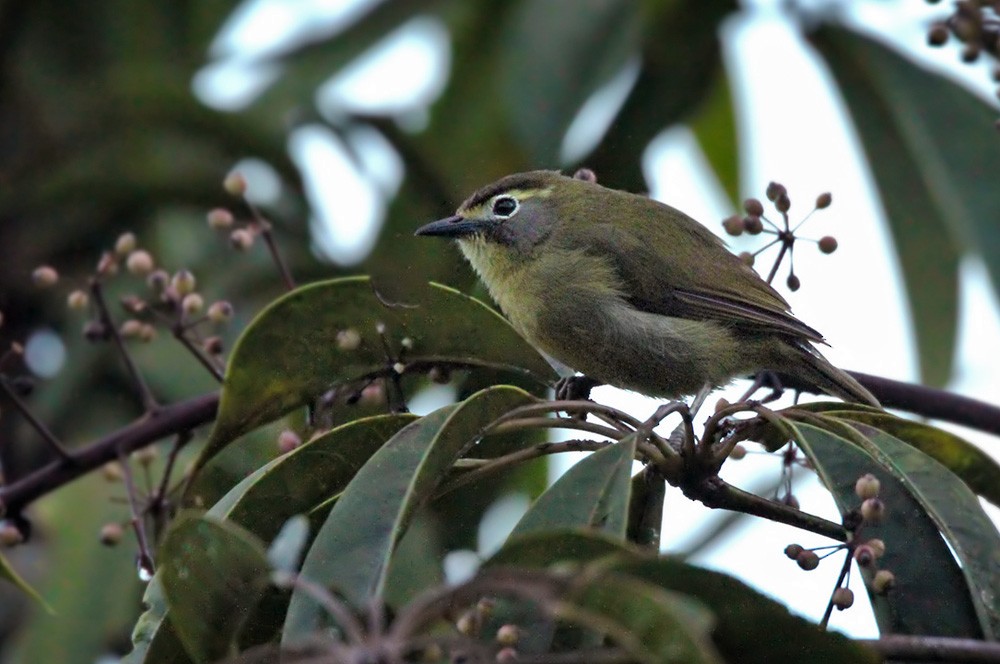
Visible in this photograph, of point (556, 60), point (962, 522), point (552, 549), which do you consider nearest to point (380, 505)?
point (552, 549)

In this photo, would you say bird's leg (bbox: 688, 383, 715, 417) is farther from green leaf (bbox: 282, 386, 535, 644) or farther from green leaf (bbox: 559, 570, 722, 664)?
green leaf (bbox: 559, 570, 722, 664)

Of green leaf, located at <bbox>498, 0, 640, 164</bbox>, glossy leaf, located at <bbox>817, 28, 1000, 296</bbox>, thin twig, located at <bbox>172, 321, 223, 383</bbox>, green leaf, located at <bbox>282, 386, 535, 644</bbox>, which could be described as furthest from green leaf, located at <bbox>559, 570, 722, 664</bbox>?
green leaf, located at <bbox>498, 0, 640, 164</bbox>

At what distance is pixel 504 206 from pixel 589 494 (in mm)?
2170

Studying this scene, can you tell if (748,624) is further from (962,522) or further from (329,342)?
(329,342)

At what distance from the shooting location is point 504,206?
14.4ft

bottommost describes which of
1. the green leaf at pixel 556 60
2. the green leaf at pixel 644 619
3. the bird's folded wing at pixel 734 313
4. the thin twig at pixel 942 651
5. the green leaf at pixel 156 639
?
the green leaf at pixel 156 639

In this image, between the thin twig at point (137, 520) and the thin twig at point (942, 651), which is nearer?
the thin twig at point (942, 651)

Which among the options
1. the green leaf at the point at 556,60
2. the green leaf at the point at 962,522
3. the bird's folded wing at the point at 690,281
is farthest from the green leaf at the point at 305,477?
the green leaf at the point at 556,60

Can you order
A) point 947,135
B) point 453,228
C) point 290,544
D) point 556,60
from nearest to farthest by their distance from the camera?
point 290,544 → point 453,228 → point 947,135 → point 556,60

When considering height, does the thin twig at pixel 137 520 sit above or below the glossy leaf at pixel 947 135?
below

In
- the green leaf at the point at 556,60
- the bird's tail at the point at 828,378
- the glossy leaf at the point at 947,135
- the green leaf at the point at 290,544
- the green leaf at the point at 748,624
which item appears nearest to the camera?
the green leaf at the point at 748,624

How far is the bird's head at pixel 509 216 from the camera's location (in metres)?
4.29

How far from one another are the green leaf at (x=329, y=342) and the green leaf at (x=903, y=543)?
2.44 ft

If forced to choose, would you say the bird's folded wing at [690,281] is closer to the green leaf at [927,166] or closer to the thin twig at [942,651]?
the green leaf at [927,166]
